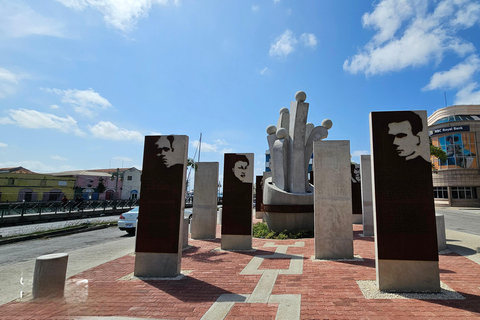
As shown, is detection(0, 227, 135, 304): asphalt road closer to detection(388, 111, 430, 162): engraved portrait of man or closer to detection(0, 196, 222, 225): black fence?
detection(388, 111, 430, 162): engraved portrait of man

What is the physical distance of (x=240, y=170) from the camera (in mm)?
10016

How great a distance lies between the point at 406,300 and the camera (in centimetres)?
479

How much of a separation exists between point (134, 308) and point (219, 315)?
154cm

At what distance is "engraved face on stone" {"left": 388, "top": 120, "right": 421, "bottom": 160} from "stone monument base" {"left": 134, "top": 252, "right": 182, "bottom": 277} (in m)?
5.76

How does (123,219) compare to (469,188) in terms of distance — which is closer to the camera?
(123,219)

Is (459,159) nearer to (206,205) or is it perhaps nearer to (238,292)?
(206,205)

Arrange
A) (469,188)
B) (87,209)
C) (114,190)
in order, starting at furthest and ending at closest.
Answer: (114,190)
(469,188)
(87,209)

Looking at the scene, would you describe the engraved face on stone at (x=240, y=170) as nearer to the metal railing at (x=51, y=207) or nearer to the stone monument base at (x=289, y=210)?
the stone monument base at (x=289, y=210)

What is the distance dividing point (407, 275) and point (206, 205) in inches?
334

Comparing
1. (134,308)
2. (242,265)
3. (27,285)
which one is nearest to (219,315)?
(134,308)

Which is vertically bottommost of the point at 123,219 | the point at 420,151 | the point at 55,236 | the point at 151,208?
the point at 55,236

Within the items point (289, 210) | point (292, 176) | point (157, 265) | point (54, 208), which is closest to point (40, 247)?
point (157, 265)

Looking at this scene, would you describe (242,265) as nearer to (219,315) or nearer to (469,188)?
(219,315)

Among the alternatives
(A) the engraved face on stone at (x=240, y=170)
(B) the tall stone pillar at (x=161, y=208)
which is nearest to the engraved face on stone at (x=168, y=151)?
(B) the tall stone pillar at (x=161, y=208)
